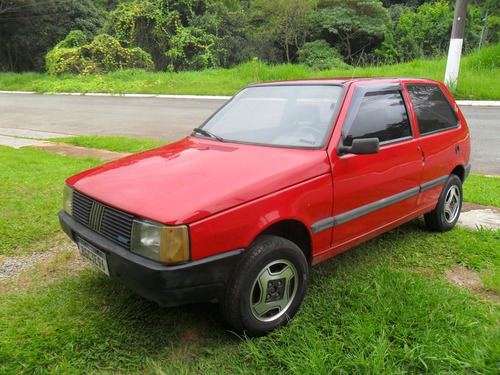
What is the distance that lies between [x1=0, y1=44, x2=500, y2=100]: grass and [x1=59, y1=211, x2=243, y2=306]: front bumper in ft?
40.2

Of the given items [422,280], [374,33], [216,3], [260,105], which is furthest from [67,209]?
[374,33]

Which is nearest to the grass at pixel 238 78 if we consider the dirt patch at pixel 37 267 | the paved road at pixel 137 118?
the paved road at pixel 137 118

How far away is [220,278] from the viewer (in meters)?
2.27

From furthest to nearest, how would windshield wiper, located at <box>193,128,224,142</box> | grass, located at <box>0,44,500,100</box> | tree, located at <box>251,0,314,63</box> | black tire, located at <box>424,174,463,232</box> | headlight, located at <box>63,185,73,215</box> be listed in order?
tree, located at <box>251,0,314,63</box>, grass, located at <box>0,44,500,100</box>, black tire, located at <box>424,174,463,232</box>, windshield wiper, located at <box>193,128,224,142</box>, headlight, located at <box>63,185,73,215</box>

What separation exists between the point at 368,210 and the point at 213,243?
1.40 metres

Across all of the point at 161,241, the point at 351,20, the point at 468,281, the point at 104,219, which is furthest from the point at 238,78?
the point at 161,241

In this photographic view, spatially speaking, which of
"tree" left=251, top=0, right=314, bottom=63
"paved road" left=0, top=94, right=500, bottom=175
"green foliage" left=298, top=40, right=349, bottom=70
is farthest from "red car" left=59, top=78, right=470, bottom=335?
"tree" left=251, top=0, right=314, bottom=63

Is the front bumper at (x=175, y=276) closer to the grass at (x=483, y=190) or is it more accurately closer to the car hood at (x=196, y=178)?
the car hood at (x=196, y=178)

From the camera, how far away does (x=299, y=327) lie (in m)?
2.61

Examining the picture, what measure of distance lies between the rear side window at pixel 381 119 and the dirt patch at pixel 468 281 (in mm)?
1145

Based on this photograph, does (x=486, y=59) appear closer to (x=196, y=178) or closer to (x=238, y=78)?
(x=238, y=78)

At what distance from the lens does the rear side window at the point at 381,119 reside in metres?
3.10

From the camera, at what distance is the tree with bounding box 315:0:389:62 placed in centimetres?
2956

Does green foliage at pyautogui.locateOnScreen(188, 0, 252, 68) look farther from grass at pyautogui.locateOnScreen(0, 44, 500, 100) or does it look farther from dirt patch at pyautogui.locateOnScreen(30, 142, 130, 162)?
dirt patch at pyautogui.locateOnScreen(30, 142, 130, 162)
